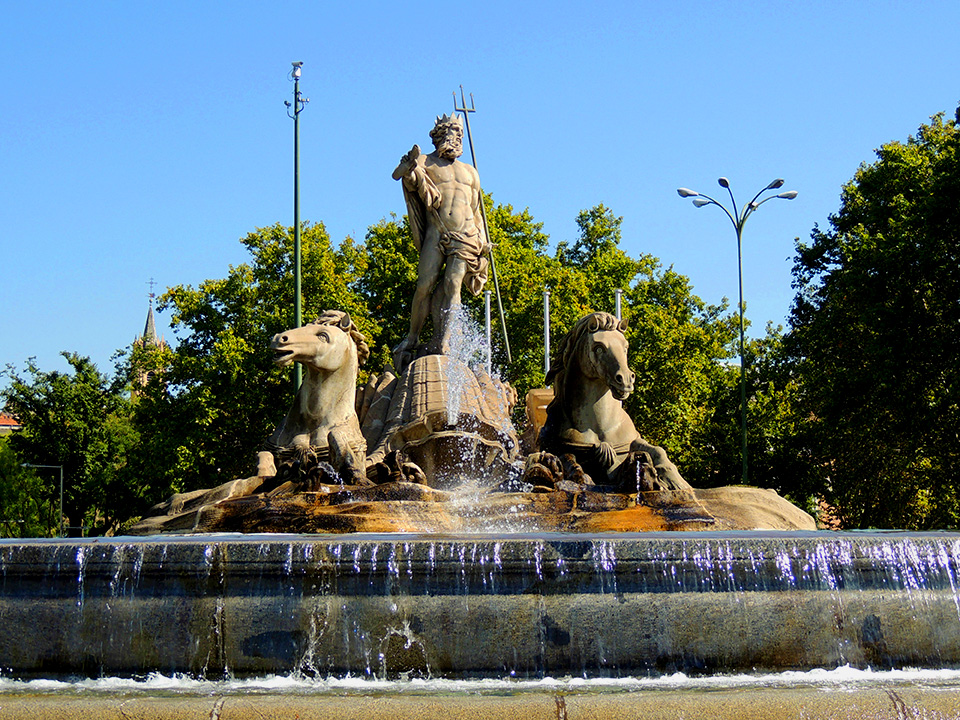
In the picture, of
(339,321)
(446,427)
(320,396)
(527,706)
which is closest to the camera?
(527,706)

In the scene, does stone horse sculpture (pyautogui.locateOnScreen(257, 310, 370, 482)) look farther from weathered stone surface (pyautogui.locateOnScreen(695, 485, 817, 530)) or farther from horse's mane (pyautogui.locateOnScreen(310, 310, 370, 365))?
weathered stone surface (pyautogui.locateOnScreen(695, 485, 817, 530))

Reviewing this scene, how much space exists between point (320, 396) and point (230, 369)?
20303mm

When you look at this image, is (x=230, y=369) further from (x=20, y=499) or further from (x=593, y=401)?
(x=593, y=401)

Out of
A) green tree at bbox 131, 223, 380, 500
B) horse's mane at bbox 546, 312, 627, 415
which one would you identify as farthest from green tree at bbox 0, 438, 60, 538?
horse's mane at bbox 546, 312, 627, 415

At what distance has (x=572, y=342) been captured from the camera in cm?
1251

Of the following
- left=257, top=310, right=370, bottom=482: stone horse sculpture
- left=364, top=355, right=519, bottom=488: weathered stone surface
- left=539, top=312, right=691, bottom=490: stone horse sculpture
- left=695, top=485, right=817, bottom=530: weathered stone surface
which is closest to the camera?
left=695, top=485, right=817, bottom=530: weathered stone surface

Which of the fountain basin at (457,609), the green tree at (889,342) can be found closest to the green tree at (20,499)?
the green tree at (889,342)

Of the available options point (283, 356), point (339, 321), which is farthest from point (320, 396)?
point (339, 321)

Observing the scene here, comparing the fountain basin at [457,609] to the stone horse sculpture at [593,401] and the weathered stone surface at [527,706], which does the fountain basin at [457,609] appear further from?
the stone horse sculpture at [593,401]

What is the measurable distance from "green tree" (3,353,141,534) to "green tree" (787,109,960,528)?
83.3 ft

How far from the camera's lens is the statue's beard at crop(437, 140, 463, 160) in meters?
15.4

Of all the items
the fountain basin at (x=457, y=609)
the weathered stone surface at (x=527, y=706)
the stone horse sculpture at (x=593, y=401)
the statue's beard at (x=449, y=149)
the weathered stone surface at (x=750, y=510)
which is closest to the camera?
the weathered stone surface at (x=527, y=706)

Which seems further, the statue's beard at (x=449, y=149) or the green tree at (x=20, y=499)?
the green tree at (x=20, y=499)

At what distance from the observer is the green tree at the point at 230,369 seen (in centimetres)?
3180
